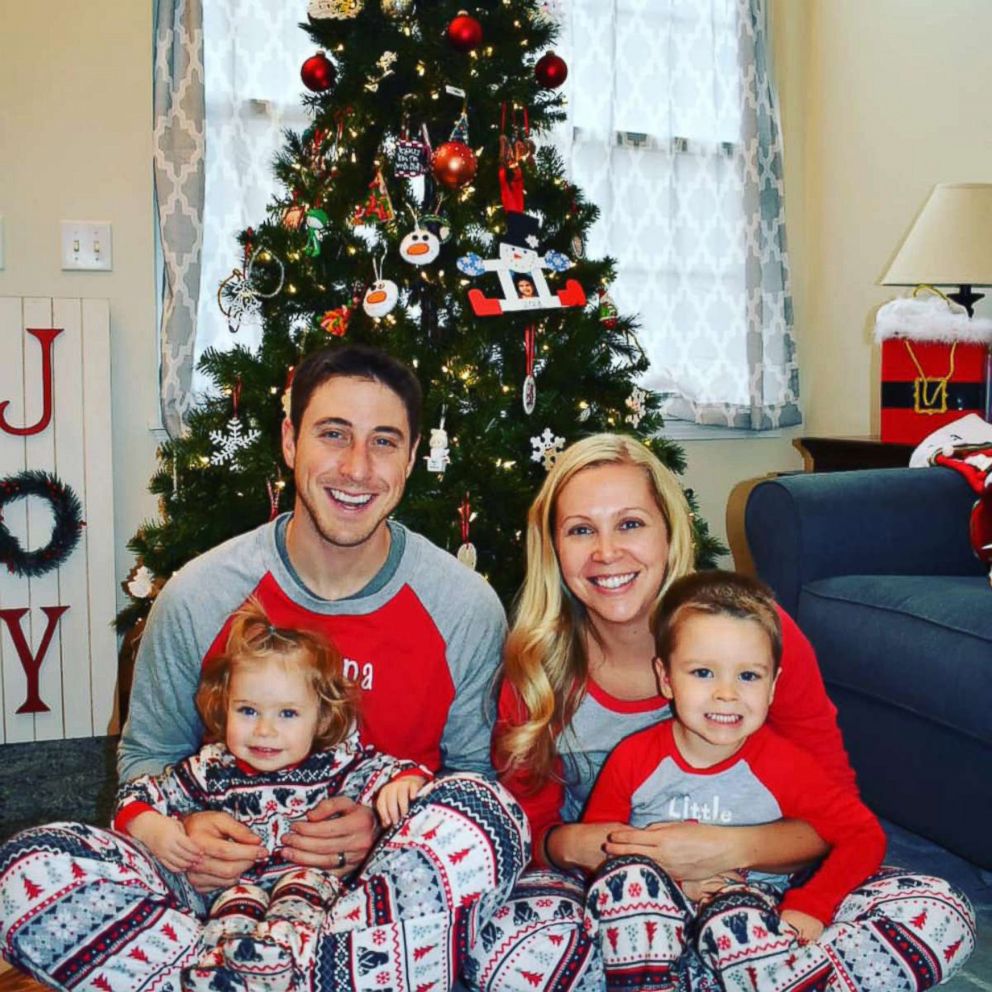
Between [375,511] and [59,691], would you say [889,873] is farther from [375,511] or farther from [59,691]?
[59,691]

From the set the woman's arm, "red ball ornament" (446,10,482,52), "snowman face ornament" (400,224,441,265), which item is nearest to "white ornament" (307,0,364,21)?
"red ball ornament" (446,10,482,52)

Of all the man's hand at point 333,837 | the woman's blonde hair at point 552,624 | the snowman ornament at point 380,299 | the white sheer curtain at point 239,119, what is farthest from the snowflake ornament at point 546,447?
the white sheer curtain at point 239,119

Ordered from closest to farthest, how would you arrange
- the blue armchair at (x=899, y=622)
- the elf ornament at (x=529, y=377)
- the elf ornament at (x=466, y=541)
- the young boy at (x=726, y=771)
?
the young boy at (x=726, y=771) → the blue armchair at (x=899, y=622) → the elf ornament at (x=466, y=541) → the elf ornament at (x=529, y=377)

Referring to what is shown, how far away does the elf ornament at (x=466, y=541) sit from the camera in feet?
7.14

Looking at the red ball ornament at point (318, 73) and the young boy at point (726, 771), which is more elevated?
the red ball ornament at point (318, 73)

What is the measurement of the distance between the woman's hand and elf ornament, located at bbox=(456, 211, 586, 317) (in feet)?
3.47

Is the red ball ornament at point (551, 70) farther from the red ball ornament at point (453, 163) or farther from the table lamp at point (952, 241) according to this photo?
the table lamp at point (952, 241)

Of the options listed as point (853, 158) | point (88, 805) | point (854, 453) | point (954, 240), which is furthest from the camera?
point (853, 158)

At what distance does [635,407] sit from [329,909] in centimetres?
127

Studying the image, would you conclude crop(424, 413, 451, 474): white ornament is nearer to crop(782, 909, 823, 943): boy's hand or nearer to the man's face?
the man's face

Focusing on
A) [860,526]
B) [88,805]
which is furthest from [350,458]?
[88,805]

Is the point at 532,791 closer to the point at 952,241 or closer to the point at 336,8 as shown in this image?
the point at 336,8

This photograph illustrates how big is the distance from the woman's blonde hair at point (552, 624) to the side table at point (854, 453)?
1.41m

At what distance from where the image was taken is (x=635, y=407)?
7.75 ft
